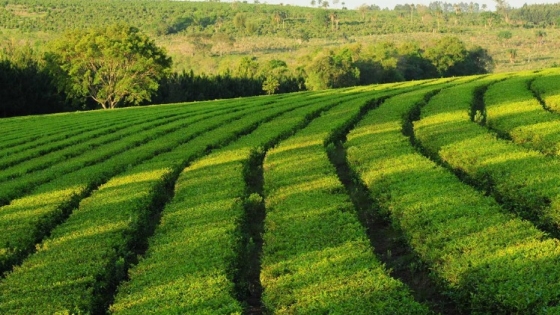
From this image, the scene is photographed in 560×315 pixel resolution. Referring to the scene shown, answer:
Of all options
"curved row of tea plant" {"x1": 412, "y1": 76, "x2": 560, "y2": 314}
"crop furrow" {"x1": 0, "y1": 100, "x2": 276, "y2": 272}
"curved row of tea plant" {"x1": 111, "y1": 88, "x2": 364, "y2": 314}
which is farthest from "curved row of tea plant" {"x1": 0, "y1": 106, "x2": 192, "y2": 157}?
"curved row of tea plant" {"x1": 412, "y1": 76, "x2": 560, "y2": 314}

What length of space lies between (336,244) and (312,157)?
30.0 ft

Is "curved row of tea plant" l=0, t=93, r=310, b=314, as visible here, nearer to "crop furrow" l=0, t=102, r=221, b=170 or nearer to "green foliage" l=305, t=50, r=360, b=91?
"crop furrow" l=0, t=102, r=221, b=170

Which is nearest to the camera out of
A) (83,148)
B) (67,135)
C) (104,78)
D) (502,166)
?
(502,166)

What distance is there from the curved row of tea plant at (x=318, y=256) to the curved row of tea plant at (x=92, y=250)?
10.2ft

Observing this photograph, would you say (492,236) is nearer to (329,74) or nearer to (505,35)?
(329,74)

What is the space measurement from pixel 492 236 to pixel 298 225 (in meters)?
4.04

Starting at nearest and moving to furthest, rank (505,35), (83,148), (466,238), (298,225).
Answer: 1. (466,238)
2. (298,225)
3. (83,148)
4. (505,35)

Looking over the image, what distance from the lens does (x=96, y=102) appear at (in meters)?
80.8

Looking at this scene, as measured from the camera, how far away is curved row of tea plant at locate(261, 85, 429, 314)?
9250 millimetres

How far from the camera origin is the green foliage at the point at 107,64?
70938 millimetres

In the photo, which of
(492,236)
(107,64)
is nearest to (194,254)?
(492,236)

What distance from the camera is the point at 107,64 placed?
72125 mm

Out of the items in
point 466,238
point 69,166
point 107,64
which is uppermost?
point 107,64

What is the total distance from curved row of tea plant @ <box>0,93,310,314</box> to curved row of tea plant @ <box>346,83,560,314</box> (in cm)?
595
